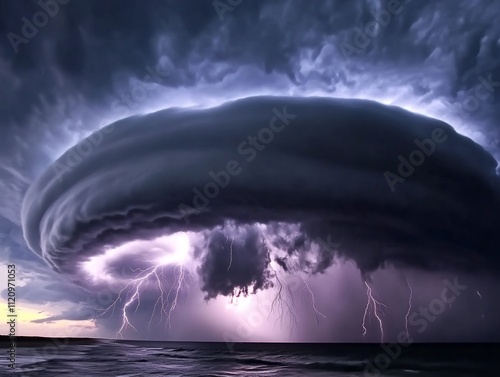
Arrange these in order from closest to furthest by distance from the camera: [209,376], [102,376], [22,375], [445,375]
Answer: [22,375], [102,376], [209,376], [445,375]

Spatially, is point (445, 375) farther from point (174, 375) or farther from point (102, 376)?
point (102, 376)

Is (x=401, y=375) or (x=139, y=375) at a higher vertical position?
(x=139, y=375)

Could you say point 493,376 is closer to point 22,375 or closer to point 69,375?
point 69,375

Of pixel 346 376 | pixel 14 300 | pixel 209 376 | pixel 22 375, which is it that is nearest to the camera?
pixel 14 300

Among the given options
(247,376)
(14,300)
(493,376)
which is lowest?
(493,376)

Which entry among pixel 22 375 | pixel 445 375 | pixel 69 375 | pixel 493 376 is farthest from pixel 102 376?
pixel 493 376

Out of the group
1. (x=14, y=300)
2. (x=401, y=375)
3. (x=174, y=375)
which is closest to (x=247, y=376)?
(x=174, y=375)

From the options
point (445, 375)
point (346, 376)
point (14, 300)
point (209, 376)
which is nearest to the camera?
point (14, 300)

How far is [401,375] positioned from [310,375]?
11211mm

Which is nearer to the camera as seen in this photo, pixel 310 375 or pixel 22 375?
pixel 22 375

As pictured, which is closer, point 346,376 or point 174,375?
point 174,375

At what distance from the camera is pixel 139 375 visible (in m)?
39.7

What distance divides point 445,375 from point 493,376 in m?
6.16

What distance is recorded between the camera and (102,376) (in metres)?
37.6
